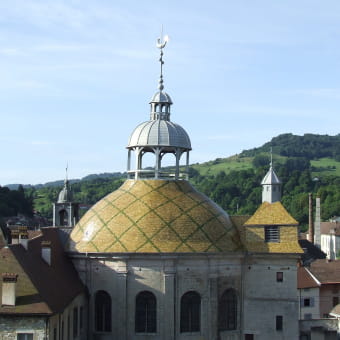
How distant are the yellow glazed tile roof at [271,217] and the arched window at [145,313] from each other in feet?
23.6

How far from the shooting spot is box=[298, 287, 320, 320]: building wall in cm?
5438

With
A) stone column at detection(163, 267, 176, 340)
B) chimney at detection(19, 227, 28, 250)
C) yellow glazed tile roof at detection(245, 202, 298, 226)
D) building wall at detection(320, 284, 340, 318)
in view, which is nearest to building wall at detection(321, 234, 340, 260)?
building wall at detection(320, 284, 340, 318)

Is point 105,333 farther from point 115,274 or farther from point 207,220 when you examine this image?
point 207,220

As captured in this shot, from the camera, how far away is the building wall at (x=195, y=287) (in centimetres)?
3509

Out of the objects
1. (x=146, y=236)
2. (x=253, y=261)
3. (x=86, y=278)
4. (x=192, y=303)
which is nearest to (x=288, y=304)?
(x=253, y=261)

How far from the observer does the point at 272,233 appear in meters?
38.1

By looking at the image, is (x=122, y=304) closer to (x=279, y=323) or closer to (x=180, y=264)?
(x=180, y=264)

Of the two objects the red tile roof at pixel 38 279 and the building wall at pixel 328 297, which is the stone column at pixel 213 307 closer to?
the red tile roof at pixel 38 279

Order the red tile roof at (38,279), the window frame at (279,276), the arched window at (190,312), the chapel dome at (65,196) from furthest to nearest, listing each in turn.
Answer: the chapel dome at (65,196)
the window frame at (279,276)
the arched window at (190,312)
the red tile roof at (38,279)

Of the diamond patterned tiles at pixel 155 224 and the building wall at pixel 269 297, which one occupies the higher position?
the diamond patterned tiles at pixel 155 224

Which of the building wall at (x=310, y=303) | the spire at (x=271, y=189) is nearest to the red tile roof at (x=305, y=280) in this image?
the building wall at (x=310, y=303)

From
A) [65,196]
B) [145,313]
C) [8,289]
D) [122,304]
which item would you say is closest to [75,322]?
[122,304]

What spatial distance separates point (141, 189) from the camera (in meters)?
38.6

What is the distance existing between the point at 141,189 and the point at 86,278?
5973mm
